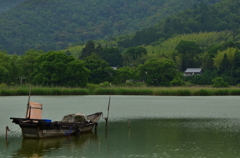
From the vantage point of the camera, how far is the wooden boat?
106 ft

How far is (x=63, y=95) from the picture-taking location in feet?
264

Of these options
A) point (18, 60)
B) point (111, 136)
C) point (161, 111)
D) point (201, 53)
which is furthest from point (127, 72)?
point (111, 136)

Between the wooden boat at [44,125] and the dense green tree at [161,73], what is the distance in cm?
8149

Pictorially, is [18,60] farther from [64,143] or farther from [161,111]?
[64,143]

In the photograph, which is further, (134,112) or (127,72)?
(127,72)

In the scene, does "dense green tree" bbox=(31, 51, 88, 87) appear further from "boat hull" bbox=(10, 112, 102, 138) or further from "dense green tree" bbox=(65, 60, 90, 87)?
"boat hull" bbox=(10, 112, 102, 138)

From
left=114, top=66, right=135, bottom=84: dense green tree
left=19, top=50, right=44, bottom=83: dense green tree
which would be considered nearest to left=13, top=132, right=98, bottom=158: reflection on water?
left=19, top=50, right=44, bottom=83: dense green tree

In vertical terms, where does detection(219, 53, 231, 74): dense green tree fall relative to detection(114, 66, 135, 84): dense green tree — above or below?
above

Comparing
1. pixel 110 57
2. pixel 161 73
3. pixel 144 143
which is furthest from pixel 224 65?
pixel 144 143

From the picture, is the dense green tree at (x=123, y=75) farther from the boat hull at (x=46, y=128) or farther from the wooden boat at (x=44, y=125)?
the boat hull at (x=46, y=128)

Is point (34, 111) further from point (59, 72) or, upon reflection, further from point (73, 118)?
point (59, 72)

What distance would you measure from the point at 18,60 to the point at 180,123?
7899 cm

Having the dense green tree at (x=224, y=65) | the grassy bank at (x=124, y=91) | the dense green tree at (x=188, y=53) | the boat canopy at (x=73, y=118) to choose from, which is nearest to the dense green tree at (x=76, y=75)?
the grassy bank at (x=124, y=91)

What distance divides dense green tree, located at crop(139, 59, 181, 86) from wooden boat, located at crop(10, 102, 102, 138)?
81489 millimetres
